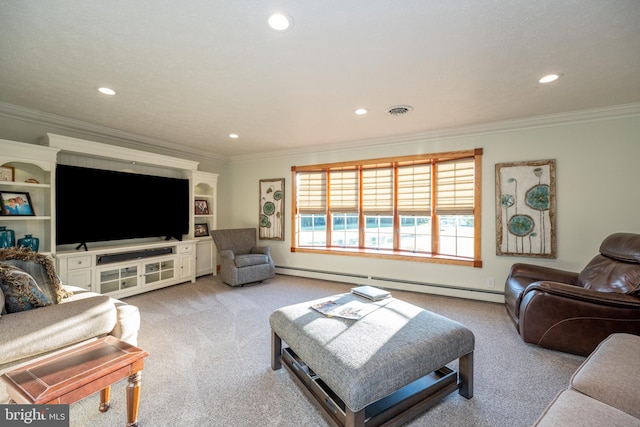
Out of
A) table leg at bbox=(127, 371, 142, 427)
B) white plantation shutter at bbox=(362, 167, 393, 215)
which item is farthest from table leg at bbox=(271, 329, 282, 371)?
white plantation shutter at bbox=(362, 167, 393, 215)

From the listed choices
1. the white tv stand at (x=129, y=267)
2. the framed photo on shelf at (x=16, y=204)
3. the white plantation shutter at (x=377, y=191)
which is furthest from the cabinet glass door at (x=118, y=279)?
the white plantation shutter at (x=377, y=191)

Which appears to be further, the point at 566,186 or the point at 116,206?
the point at 116,206

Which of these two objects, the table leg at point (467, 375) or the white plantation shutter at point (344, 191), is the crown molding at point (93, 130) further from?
the table leg at point (467, 375)

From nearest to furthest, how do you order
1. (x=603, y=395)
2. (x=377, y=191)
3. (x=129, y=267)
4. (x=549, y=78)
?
(x=603, y=395) < (x=549, y=78) < (x=129, y=267) < (x=377, y=191)

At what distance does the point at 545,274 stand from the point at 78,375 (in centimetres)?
399

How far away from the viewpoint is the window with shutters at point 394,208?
3.93 m

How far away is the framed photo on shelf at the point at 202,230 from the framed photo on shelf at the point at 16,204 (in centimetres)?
223

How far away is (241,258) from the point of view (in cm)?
446

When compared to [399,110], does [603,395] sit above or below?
below

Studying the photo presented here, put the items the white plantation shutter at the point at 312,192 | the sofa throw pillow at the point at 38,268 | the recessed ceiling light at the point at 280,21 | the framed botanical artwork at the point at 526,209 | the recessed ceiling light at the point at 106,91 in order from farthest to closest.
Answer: the white plantation shutter at the point at 312,192, the framed botanical artwork at the point at 526,209, the recessed ceiling light at the point at 106,91, the sofa throw pillow at the point at 38,268, the recessed ceiling light at the point at 280,21

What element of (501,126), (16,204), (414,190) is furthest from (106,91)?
(501,126)

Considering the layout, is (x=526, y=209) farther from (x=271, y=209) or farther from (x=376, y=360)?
(x=271, y=209)

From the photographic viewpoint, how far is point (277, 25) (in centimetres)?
170

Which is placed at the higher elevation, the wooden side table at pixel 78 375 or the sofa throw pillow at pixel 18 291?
the sofa throw pillow at pixel 18 291
